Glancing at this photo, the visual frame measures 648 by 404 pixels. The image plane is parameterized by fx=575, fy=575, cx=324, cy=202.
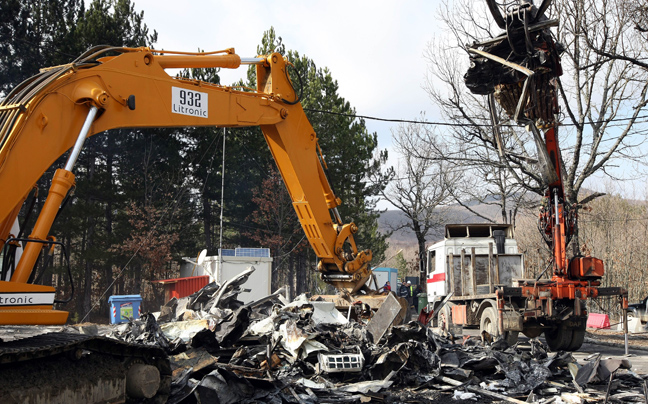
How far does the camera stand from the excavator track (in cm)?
484

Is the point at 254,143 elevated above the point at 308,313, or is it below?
above

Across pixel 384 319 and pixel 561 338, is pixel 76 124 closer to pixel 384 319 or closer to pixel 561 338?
pixel 384 319

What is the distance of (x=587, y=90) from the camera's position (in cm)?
2117

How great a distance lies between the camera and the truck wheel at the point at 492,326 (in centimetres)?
1383

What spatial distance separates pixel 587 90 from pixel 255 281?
46.8 feet

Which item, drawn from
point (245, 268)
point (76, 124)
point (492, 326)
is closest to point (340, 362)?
point (76, 124)

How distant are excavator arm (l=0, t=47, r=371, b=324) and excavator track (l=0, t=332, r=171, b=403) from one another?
0.33m

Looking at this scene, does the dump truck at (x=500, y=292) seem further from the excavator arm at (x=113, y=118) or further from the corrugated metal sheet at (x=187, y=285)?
the corrugated metal sheet at (x=187, y=285)

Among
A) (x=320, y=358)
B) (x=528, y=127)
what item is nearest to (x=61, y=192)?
(x=320, y=358)

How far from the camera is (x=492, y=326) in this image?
14.4 m

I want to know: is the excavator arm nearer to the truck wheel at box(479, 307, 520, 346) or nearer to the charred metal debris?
the charred metal debris

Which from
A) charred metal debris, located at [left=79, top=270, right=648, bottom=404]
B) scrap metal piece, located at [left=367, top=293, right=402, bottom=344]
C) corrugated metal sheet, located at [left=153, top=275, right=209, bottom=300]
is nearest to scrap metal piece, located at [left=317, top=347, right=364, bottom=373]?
charred metal debris, located at [left=79, top=270, right=648, bottom=404]

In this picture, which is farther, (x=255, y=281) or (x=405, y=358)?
(x=255, y=281)

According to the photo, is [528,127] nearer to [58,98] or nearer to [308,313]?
[308,313]
